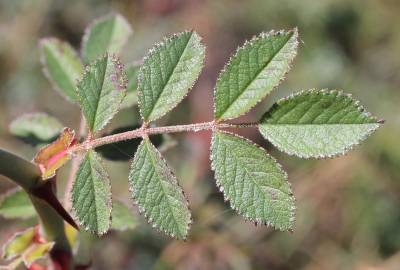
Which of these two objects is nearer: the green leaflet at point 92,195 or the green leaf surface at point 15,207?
the green leaflet at point 92,195

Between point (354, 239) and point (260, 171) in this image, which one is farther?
point (354, 239)

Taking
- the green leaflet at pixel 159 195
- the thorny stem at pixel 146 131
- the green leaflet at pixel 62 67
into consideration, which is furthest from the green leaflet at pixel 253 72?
the green leaflet at pixel 62 67

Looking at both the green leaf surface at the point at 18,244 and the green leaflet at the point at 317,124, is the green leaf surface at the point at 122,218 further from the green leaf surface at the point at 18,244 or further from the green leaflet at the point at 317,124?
the green leaflet at the point at 317,124

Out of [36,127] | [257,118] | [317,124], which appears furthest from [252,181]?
[257,118]

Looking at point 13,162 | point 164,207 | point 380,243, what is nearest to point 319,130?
point 164,207

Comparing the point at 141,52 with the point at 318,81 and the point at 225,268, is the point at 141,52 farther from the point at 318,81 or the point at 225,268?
the point at 225,268
